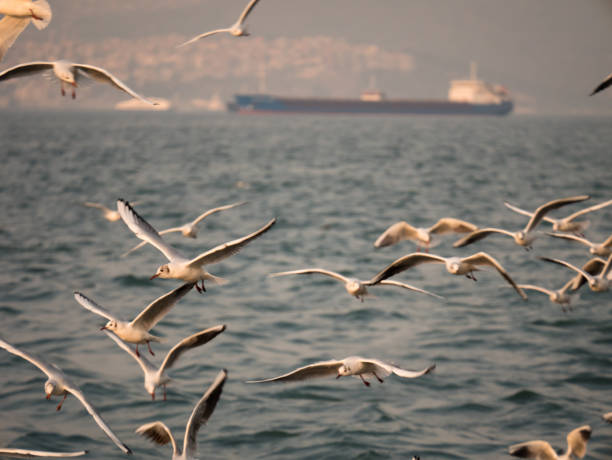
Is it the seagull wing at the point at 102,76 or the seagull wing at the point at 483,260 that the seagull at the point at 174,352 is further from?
the seagull wing at the point at 483,260

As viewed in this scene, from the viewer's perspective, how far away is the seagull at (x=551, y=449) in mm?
A: 8695

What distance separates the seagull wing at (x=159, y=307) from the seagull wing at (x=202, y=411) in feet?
4.23

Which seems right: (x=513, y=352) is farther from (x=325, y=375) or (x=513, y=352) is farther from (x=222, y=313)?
→ (x=325, y=375)

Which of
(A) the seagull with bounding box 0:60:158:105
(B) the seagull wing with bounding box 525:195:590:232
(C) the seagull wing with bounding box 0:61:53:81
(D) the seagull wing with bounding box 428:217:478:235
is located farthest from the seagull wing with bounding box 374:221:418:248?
(C) the seagull wing with bounding box 0:61:53:81

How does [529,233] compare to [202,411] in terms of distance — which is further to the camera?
[529,233]

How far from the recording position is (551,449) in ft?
29.0

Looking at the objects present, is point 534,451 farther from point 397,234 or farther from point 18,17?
point 18,17

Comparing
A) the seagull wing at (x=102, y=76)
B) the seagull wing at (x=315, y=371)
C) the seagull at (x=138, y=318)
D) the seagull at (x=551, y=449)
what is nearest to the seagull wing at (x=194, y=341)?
the seagull at (x=138, y=318)

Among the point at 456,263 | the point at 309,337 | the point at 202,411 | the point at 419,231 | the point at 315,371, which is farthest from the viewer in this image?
the point at 309,337

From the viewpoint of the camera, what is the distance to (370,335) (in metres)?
20.6

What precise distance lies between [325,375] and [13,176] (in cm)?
5586

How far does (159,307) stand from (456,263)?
4.08 metres

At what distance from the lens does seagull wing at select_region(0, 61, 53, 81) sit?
8.24 metres

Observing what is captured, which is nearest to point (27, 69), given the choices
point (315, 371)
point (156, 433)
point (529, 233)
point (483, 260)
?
point (156, 433)
